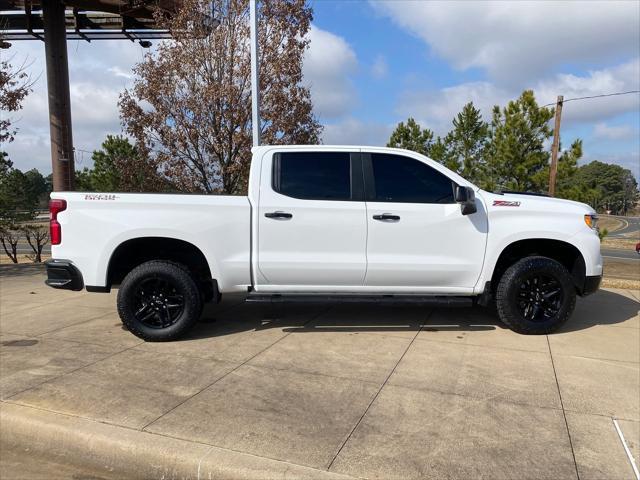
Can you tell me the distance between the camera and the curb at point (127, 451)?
110 inches

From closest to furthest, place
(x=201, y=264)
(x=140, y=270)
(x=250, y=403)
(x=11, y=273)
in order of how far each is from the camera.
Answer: (x=250, y=403), (x=140, y=270), (x=201, y=264), (x=11, y=273)

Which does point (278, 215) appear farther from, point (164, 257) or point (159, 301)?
point (159, 301)

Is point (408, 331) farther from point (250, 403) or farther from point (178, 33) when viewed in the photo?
point (178, 33)

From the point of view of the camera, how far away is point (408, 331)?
17.7 ft

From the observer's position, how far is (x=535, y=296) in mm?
5223

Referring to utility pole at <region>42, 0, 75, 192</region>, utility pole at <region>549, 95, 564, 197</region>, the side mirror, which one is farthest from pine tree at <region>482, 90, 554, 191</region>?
utility pole at <region>42, 0, 75, 192</region>

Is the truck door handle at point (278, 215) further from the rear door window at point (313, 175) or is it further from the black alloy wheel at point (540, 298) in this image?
the black alloy wheel at point (540, 298)

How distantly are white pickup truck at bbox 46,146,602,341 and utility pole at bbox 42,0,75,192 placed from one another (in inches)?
370

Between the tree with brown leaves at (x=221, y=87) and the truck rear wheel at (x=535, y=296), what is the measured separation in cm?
556

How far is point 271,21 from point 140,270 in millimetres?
6089

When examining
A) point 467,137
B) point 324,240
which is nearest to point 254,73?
point 324,240

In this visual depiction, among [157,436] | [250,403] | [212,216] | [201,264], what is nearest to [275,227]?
[212,216]

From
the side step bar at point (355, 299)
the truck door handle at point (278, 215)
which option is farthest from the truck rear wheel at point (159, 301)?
the truck door handle at point (278, 215)

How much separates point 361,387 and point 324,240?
1583 mm
